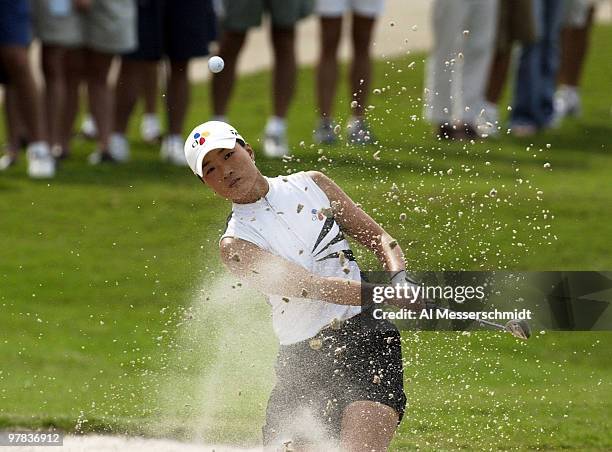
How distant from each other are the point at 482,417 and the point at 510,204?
2614 mm

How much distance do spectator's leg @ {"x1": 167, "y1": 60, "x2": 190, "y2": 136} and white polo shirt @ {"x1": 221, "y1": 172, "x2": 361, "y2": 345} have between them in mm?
4748

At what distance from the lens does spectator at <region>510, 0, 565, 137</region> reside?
11930mm

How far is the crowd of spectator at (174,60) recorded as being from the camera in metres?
10.1

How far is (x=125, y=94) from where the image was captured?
10.5m

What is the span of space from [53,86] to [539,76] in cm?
401

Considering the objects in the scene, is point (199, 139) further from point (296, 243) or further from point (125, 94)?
point (125, 94)

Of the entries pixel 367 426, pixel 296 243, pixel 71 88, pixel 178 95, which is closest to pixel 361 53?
pixel 178 95

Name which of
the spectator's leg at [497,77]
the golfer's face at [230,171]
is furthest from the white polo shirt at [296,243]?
the spectator's leg at [497,77]

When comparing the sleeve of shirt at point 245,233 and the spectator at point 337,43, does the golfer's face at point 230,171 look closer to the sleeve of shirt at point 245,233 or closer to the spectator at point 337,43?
the sleeve of shirt at point 245,233

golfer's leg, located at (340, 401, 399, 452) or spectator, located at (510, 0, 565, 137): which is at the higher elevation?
spectator, located at (510, 0, 565, 137)

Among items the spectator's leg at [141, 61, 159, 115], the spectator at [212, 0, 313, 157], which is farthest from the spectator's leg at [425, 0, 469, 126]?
the spectator's leg at [141, 61, 159, 115]

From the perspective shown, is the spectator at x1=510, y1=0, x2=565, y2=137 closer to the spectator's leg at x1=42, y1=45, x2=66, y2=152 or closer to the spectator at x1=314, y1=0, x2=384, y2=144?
the spectator at x1=314, y1=0, x2=384, y2=144

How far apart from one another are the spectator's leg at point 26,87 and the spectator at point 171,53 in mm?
706

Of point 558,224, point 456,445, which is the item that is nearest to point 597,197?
point 558,224
